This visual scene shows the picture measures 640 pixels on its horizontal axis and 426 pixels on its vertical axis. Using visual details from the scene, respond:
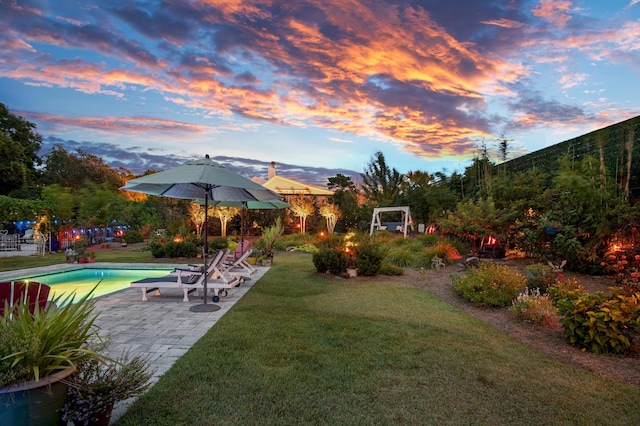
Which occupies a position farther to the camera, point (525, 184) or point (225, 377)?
point (525, 184)

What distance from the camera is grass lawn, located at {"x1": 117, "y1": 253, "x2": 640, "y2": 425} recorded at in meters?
2.63

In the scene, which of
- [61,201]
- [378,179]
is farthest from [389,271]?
[378,179]

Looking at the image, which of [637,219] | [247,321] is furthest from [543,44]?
[247,321]

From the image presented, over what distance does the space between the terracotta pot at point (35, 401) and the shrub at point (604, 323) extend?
5.07 m

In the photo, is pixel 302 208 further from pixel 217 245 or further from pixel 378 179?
pixel 378 179

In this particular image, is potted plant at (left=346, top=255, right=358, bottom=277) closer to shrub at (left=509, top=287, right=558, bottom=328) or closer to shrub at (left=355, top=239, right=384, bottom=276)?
shrub at (left=355, top=239, right=384, bottom=276)

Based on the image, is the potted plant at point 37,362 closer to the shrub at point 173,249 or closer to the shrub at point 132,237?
the shrub at point 173,249

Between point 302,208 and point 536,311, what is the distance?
17.1 metres

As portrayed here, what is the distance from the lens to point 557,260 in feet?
28.0

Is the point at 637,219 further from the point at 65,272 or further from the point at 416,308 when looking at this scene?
the point at 65,272

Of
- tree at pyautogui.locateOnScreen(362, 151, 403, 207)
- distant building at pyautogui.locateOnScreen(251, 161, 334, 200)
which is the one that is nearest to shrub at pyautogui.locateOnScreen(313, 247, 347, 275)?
tree at pyautogui.locateOnScreen(362, 151, 403, 207)

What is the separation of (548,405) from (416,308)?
129 inches

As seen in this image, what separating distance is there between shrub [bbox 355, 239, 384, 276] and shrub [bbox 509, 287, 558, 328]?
406 centimetres

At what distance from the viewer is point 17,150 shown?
1980cm
